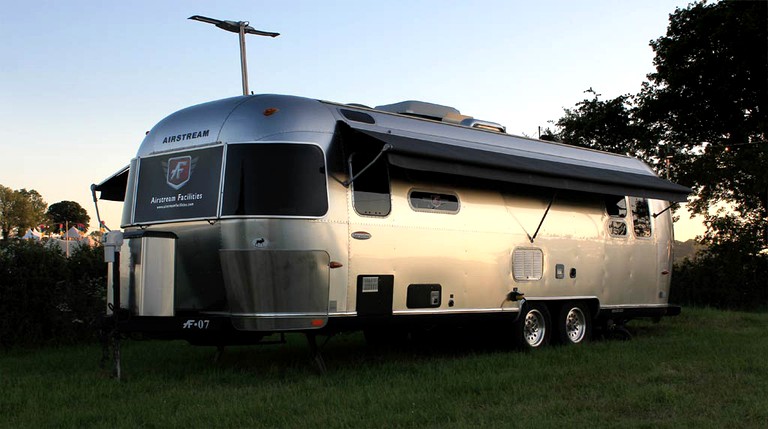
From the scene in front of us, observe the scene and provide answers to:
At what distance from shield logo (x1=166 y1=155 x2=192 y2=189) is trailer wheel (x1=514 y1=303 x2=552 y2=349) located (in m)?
5.02

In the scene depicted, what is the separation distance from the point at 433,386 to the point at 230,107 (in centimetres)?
382

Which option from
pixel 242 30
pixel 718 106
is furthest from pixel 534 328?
pixel 718 106

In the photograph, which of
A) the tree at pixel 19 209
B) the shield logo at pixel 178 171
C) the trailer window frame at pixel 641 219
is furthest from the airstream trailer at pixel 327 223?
the tree at pixel 19 209

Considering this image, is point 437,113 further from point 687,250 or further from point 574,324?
point 687,250

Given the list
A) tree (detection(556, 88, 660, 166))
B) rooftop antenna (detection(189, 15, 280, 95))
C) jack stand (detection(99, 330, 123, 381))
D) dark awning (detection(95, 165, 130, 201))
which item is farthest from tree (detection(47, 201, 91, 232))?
jack stand (detection(99, 330, 123, 381))

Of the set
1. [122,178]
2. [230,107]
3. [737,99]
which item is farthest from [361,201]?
[737,99]

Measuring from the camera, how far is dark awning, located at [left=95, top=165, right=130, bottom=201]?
11.2 meters

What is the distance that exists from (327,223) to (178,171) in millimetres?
1858

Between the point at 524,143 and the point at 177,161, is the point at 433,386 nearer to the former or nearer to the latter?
the point at 177,161

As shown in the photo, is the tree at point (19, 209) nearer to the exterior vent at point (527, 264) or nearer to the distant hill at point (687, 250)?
the distant hill at point (687, 250)

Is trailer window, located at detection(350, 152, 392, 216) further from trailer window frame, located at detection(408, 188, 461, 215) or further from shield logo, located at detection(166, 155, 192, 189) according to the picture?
shield logo, located at detection(166, 155, 192, 189)

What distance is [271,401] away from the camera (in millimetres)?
8016

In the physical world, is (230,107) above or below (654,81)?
below

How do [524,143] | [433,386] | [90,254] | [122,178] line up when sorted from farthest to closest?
[90,254] < [524,143] < [122,178] < [433,386]
